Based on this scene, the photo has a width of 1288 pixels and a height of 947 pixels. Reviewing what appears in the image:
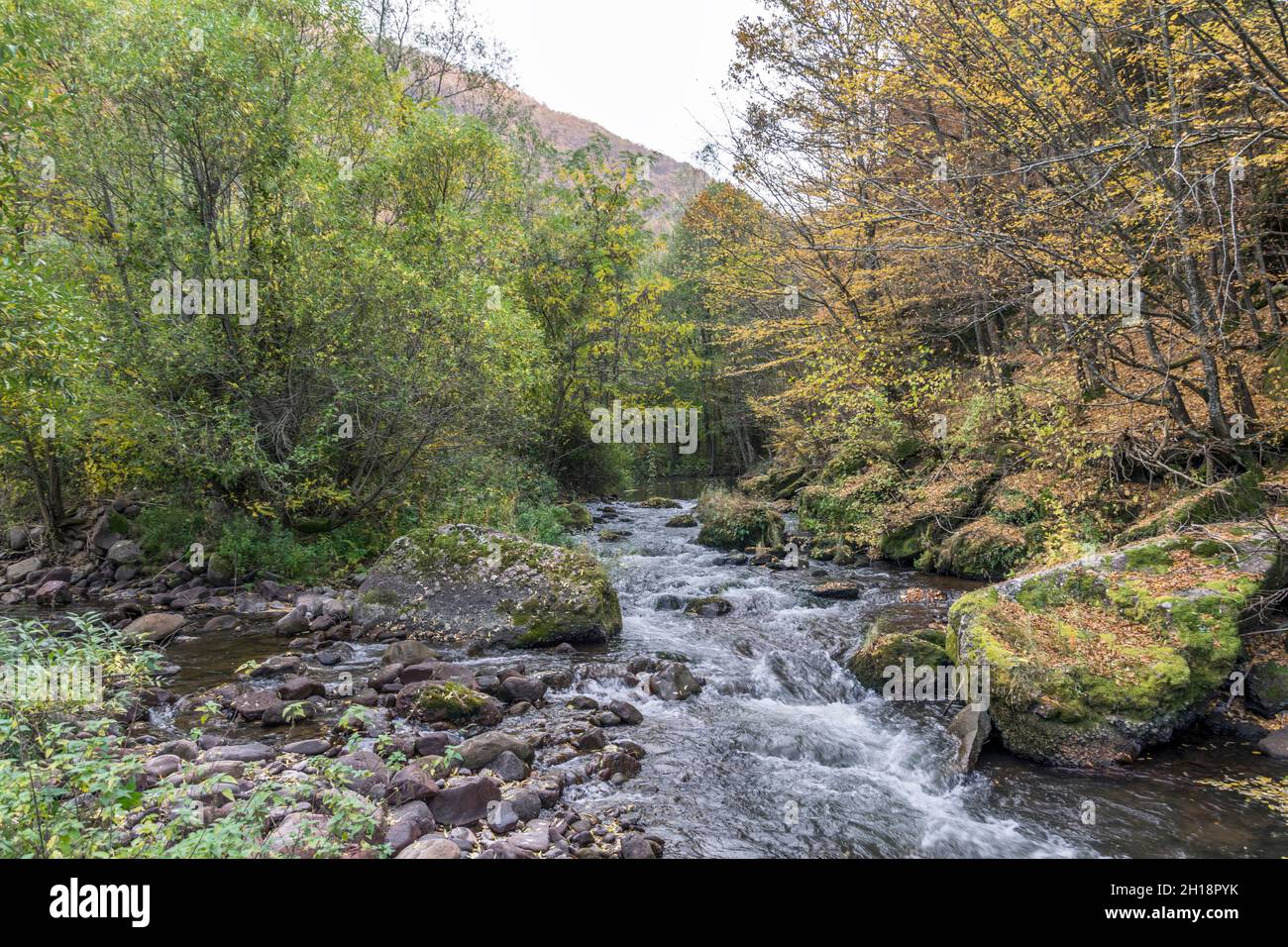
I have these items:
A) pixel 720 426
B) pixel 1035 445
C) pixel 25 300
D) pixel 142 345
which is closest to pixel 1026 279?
pixel 1035 445

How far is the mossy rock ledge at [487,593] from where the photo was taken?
8.84 meters

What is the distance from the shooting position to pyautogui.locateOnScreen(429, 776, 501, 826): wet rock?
4.45 m

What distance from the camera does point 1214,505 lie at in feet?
26.8

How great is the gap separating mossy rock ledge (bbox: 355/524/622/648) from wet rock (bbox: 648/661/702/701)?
1.71 meters

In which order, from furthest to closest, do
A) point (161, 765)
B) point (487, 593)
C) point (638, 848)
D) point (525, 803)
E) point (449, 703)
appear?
point (487, 593) < point (449, 703) < point (161, 765) < point (525, 803) < point (638, 848)

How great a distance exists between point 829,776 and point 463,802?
3375 mm

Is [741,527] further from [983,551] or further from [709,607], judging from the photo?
[983,551]

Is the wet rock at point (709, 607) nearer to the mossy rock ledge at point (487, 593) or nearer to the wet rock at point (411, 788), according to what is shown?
the mossy rock ledge at point (487, 593)

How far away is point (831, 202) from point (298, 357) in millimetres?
11124

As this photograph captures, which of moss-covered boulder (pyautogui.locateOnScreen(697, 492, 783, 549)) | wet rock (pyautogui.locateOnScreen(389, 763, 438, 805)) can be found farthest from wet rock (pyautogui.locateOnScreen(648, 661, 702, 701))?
moss-covered boulder (pyautogui.locateOnScreen(697, 492, 783, 549))

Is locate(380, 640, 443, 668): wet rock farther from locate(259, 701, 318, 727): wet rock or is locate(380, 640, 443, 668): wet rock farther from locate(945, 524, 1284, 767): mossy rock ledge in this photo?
locate(945, 524, 1284, 767): mossy rock ledge

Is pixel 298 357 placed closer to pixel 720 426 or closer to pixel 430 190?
pixel 430 190

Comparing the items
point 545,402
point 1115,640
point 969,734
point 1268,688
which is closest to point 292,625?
point 969,734

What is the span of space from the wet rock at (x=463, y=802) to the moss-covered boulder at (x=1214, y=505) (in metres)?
8.92
